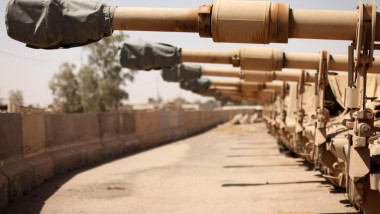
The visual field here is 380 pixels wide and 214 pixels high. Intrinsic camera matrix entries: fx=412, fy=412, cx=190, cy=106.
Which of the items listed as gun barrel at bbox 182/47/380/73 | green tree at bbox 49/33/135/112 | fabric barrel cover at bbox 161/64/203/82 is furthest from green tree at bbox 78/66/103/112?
gun barrel at bbox 182/47/380/73

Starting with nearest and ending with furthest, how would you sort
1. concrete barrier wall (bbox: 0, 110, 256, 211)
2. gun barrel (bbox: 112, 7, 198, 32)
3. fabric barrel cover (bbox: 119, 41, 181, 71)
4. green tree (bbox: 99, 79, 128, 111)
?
gun barrel (bbox: 112, 7, 198, 32)
concrete barrier wall (bbox: 0, 110, 256, 211)
fabric barrel cover (bbox: 119, 41, 181, 71)
green tree (bbox: 99, 79, 128, 111)

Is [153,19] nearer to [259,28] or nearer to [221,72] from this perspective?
[259,28]

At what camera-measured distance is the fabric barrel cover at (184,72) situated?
12.6 metres

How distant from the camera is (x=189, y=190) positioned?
307 inches

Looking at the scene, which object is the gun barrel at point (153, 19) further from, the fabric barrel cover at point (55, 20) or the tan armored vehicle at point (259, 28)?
the fabric barrel cover at point (55, 20)

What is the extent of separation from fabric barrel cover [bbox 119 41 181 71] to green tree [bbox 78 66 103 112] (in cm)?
4417

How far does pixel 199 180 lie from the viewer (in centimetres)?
885

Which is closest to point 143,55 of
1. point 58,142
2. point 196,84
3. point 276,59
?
point 276,59

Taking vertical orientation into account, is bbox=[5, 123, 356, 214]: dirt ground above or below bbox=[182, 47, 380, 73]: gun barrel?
below

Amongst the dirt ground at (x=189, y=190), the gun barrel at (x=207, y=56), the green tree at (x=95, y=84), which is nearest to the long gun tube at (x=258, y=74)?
the dirt ground at (x=189, y=190)

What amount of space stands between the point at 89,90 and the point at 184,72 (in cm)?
4123

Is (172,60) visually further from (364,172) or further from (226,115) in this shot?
(226,115)

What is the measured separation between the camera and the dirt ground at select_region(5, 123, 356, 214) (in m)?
6.39

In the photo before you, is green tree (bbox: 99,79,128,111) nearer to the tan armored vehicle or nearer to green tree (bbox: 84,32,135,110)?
green tree (bbox: 84,32,135,110)
